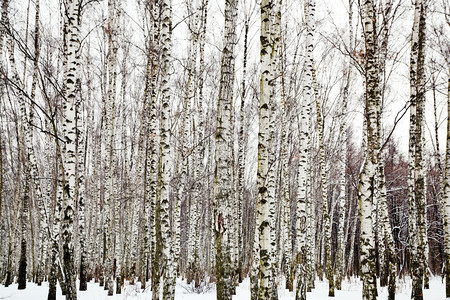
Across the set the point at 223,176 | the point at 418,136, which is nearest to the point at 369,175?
the point at 223,176

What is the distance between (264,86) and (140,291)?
997 cm

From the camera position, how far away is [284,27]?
13.5m

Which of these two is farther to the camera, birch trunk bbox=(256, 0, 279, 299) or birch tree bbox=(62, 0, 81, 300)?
birch tree bbox=(62, 0, 81, 300)

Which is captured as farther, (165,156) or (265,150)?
(165,156)

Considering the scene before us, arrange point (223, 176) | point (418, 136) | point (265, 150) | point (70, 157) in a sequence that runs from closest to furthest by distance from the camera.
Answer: point (265, 150)
point (223, 176)
point (70, 157)
point (418, 136)

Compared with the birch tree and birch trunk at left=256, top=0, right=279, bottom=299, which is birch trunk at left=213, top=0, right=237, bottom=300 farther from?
the birch tree

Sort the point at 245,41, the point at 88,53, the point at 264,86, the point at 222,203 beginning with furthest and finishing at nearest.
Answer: the point at 88,53 < the point at 245,41 < the point at 222,203 < the point at 264,86

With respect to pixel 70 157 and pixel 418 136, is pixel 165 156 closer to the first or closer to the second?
pixel 70 157

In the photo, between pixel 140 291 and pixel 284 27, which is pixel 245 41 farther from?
pixel 140 291

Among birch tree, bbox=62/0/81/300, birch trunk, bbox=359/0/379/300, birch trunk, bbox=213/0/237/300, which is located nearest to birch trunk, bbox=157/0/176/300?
birch trunk, bbox=213/0/237/300

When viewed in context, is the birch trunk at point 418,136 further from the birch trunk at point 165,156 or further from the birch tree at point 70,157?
the birch tree at point 70,157

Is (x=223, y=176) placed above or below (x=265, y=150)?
below

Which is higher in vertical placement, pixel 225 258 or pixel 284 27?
pixel 284 27

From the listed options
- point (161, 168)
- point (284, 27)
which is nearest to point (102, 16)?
point (284, 27)
